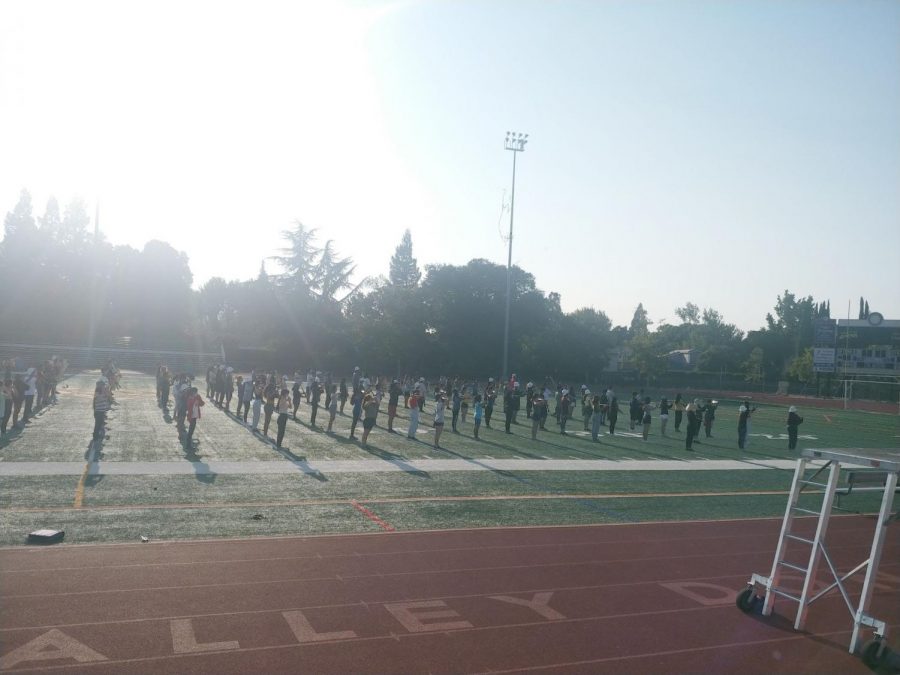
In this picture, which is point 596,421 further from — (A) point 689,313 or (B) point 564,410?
(A) point 689,313

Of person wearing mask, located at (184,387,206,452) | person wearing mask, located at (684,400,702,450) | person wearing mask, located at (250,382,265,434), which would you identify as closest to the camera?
person wearing mask, located at (184,387,206,452)

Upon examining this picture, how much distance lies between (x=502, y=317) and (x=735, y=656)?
6445cm

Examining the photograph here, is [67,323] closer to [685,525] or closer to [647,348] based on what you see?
[647,348]

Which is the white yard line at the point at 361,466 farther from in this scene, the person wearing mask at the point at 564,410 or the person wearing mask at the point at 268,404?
the person wearing mask at the point at 564,410

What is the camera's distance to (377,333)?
6750cm

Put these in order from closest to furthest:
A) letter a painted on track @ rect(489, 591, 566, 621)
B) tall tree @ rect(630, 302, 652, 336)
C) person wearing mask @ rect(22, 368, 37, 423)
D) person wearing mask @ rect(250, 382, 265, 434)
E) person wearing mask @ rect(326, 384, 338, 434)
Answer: letter a painted on track @ rect(489, 591, 566, 621)
person wearing mask @ rect(22, 368, 37, 423)
person wearing mask @ rect(250, 382, 265, 434)
person wearing mask @ rect(326, 384, 338, 434)
tall tree @ rect(630, 302, 652, 336)

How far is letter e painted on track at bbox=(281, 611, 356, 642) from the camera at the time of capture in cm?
735

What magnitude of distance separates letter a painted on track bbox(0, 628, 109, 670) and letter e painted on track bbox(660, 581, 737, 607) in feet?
21.5

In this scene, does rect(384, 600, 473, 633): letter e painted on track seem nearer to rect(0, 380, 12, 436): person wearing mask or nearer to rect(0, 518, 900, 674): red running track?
rect(0, 518, 900, 674): red running track

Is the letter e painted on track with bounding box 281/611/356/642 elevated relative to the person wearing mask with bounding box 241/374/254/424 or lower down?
lower down

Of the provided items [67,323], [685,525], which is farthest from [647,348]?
[685,525]

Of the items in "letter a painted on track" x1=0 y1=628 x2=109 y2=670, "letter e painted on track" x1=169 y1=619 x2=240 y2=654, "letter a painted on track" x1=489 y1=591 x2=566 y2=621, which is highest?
"letter a painted on track" x1=489 y1=591 x2=566 y2=621

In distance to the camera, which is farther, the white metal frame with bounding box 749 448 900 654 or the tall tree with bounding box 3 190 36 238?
the tall tree with bounding box 3 190 36 238

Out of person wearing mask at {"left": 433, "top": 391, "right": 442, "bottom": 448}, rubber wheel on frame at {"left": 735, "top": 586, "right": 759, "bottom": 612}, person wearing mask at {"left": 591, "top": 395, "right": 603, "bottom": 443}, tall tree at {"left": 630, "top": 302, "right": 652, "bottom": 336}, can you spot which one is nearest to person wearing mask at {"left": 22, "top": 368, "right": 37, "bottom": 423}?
person wearing mask at {"left": 433, "top": 391, "right": 442, "bottom": 448}
